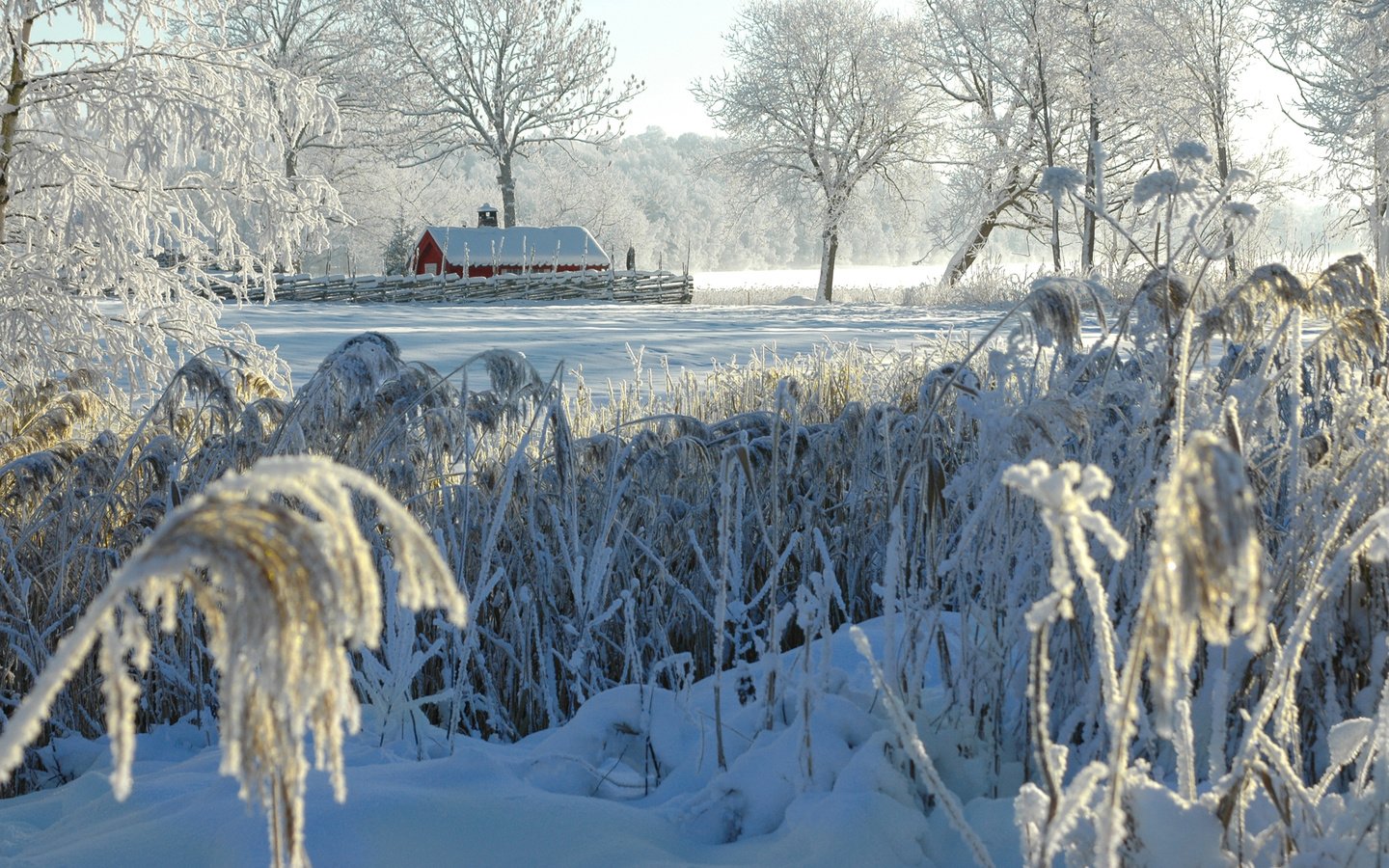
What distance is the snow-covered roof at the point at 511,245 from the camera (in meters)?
28.0

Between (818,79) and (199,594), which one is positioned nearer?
(199,594)

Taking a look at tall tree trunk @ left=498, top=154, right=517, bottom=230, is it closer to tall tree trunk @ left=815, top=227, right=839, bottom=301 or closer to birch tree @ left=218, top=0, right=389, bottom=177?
birch tree @ left=218, top=0, right=389, bottom=177

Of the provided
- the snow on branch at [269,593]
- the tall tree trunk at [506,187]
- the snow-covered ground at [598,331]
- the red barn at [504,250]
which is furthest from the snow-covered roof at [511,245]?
the snow on branch at [269,593]

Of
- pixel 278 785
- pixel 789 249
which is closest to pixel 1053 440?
pixel 278 785

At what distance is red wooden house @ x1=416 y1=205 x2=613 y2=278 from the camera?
28.0 meters

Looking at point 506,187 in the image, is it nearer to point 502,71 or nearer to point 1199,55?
point 502,71

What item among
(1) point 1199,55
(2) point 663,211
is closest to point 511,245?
(1) point 1199,55

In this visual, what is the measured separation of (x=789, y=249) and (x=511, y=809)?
349ft

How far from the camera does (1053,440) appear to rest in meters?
1.57

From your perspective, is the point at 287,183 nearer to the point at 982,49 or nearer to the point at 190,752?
the point at 190,752

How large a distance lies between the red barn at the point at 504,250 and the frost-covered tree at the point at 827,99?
18.2 feet

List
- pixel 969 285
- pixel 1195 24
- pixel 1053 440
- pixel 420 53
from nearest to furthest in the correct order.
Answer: pixel 1053 440, pixel 969 285, pixel 1195 24, pixel 420 53

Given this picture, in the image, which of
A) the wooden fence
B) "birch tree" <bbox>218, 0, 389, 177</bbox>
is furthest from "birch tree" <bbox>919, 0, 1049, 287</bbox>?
"birch tree" <bbox>218, 0, 389, 177</bbox>

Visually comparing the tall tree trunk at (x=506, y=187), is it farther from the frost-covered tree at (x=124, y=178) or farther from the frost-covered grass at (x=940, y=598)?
the frost-covered grass at (x=940, y=598)
